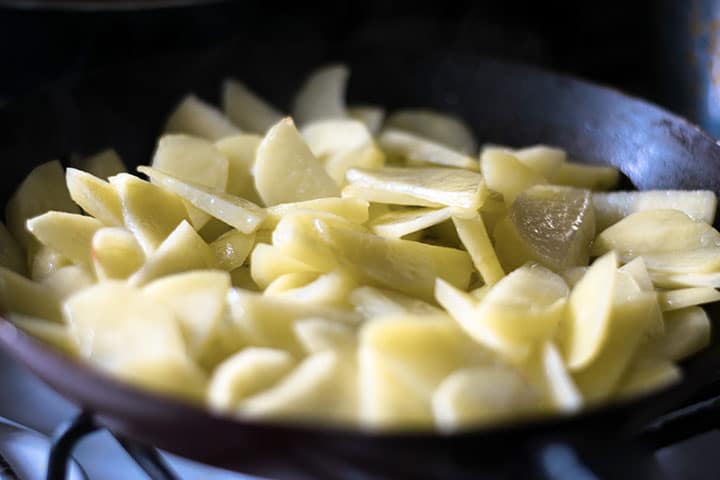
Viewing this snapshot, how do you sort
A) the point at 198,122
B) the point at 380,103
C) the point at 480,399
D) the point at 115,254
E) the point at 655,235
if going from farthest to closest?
the point at 380,103 < the point at 198,122 < the point at 655,235 < the point at 115,254 < the point at 480,399

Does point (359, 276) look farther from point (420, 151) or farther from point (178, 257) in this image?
point (420, 151)

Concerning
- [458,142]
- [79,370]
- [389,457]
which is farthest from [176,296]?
[458,142]

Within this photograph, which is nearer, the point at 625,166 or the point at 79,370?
the point at 79,370

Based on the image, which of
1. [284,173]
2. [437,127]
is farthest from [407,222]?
[437,127]

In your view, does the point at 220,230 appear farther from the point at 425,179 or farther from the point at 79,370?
the point at 79,370

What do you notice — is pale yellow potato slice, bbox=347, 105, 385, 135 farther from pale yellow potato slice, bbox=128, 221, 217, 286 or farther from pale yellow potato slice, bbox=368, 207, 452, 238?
pale yellow potato slice, bbox=128, 221, 217, 286

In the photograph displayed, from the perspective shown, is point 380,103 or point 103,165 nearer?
point 103,165

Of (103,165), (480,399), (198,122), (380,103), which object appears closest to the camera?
(480,399)

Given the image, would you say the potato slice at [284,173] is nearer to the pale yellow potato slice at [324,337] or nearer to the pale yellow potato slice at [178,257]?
the pale yellow potato slice at [178,257]
